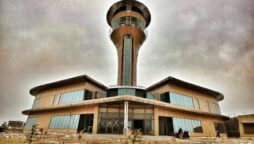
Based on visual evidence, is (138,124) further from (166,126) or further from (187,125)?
(187,125)

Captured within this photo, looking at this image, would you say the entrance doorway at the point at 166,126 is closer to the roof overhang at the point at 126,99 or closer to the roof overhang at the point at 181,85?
the roof overhang at the point at 126,99

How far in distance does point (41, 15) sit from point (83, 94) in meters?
11.6

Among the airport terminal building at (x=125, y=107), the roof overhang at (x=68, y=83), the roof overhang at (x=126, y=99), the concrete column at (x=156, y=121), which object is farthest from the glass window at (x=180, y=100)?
the roof overhang at (x=68, y=83)

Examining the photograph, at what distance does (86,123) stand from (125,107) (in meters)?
3.93

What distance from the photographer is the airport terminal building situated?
15.9 m

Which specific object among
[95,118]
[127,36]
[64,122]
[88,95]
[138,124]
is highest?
[127,36]

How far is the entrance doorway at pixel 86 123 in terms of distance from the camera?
1599 cm

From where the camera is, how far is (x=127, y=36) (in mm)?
26953

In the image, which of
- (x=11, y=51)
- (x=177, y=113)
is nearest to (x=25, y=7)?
(x=11, y=51)

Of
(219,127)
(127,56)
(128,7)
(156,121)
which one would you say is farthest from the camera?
(128,7)

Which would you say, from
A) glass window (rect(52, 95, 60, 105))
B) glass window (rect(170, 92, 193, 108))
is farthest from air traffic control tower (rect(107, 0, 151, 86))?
glass window (rect(52, 95, 60, 105))

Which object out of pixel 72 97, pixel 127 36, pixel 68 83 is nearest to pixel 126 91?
pixel 72 97

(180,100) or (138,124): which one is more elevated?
(180,100)

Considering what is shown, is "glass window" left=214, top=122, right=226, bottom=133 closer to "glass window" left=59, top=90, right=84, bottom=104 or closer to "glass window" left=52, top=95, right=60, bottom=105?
"glass window" left=59, top=90, right=84, bottom=104
